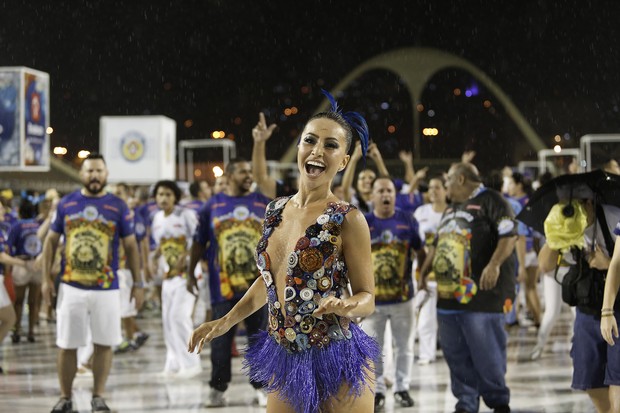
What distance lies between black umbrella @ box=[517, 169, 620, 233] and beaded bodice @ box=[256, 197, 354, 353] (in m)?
2.56

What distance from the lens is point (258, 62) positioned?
186 ft

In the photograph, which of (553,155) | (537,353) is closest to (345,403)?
(537,353)

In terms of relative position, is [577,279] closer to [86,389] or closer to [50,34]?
[86,389]

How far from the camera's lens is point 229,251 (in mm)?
8000

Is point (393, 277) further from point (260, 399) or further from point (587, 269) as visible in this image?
point (587, 269)

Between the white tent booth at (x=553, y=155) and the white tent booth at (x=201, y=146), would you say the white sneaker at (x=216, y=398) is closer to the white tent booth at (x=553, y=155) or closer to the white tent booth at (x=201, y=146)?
the white tent booth at (x=201, y=146)

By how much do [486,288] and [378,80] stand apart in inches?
2322

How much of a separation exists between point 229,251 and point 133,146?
1135cm

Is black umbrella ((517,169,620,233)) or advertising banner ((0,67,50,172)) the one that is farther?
advertising banner ((0,67,50,172))

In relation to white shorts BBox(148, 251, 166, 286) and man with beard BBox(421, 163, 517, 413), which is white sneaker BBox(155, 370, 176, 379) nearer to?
white shorts BBox(148, 251, 166, 286)

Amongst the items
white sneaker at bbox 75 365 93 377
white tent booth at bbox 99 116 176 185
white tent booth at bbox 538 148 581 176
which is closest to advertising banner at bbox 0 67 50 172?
white tent booth at bbox 99 116 176 185

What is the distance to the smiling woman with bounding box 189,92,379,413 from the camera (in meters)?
3.66

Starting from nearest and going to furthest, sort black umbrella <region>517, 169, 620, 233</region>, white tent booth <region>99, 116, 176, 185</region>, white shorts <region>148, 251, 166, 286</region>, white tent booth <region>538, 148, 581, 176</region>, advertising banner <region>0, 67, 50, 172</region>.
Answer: black umbrella <region>517, 169, 620, 233</region>
white shorts <region>148, 251, 166, 286</region>
advertising banner <region>0, 67, 50, 172</region>
white tent booth <region>99, 116, 176, 185</region>
white tent booth <region>538, 148, 581, 176</region>

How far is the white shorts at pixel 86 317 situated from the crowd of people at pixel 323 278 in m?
0.01
